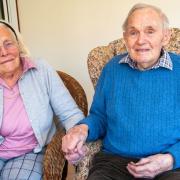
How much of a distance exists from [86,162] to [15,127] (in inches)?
17.3

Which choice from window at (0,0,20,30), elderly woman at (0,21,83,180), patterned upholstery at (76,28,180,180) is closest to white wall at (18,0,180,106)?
window at (0,0,20,30)

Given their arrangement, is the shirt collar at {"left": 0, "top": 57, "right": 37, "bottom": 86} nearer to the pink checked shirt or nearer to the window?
the pink checked shirt

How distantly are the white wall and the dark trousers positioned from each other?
3.33ft

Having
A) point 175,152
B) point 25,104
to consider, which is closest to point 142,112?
point 175,152

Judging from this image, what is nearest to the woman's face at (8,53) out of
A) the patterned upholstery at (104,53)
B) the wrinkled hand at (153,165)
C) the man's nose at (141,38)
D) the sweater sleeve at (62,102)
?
the sweater sleeve at (62,102)

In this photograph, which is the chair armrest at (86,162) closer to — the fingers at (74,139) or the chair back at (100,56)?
the fingers at (74,139)

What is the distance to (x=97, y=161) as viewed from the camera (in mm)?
1591

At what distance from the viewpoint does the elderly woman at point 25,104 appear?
170 cm

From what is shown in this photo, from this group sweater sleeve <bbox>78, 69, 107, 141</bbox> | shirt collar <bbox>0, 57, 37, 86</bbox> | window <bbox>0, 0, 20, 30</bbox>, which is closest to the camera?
sweater sleeve <bbox>78, 69, 107, 141</bbox>

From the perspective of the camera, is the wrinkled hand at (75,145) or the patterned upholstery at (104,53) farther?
the patterned upholstery at (104,53)

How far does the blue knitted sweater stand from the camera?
146cm

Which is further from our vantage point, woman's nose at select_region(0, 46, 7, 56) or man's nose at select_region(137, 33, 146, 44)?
woman's nose at select_region(0, 46, 7, 56)

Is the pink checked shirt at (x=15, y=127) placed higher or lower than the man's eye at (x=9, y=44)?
lower

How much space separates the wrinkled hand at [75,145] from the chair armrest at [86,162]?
0.14 ft
